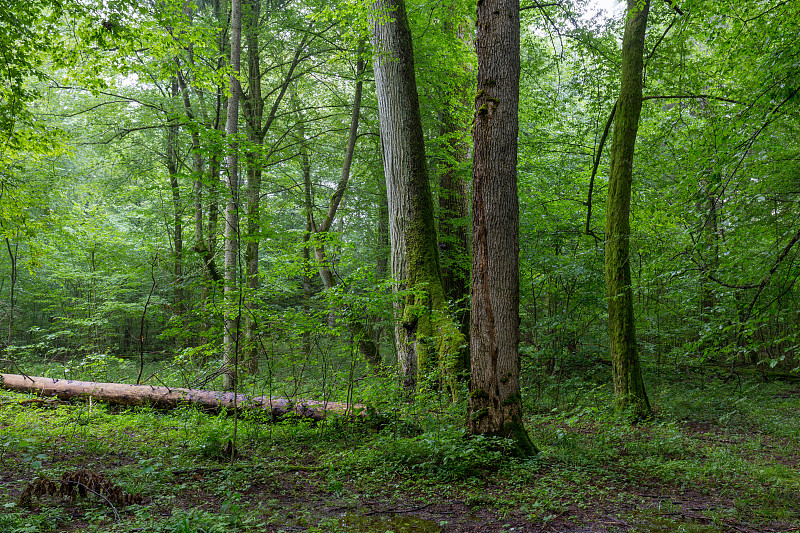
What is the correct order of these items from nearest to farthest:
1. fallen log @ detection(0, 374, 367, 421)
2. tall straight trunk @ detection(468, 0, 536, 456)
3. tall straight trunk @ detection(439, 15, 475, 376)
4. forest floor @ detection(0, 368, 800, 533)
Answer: forest floor @ detection(0, 368, 800, 533) < tall straight trunk @ detection(468, 0, 536, 456) < fallen log @ detection(0, 374, 367, 421) < tall straight trunk @ detection(439, 15, 475, 376)

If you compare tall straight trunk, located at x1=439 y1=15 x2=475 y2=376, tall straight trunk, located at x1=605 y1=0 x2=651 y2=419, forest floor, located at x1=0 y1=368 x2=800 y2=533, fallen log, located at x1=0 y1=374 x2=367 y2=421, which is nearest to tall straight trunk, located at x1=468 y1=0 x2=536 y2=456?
forest floor, located at x1=0 y1=368 x2=800 y2=533

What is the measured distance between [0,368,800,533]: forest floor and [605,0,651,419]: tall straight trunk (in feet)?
2.31

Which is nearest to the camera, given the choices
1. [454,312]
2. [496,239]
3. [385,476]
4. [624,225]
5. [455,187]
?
[385,476]

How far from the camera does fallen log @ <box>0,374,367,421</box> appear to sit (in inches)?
236

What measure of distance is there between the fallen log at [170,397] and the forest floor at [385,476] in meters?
0.26

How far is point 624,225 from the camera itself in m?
7.16

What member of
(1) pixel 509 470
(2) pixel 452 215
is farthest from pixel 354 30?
(1) pixel 509 470

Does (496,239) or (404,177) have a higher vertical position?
(404,177)

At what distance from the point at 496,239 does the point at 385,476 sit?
2549 millimetres

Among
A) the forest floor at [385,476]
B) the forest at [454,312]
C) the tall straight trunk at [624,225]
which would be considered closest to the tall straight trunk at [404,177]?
the forest at [454,312]

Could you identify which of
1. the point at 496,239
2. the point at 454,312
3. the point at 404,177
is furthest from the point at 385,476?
the point at 404,177

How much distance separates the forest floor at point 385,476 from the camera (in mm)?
3174

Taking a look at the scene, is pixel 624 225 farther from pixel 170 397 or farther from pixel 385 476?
pixel 170 397

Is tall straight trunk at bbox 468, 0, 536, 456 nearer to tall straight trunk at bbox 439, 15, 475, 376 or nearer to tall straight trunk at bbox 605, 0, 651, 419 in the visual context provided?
tall straight trunk at bbox 605, 0, 651, 419
